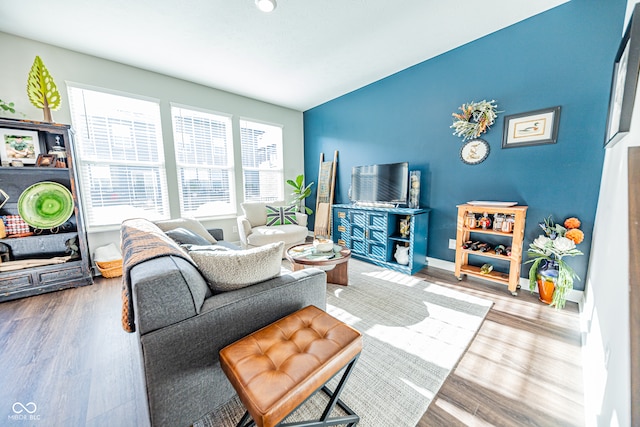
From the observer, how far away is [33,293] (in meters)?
2.34

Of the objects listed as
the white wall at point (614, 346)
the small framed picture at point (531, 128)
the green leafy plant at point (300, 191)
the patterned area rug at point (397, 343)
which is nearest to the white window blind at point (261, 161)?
the green leafy plant at point (300, 191)

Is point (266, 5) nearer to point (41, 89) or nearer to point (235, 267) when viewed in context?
point (235, 267)

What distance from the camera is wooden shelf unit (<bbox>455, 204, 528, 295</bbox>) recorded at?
7.27 ft

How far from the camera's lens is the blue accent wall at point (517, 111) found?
1.97 metres

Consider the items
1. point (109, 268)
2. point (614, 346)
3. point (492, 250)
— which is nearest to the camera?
point (614, 346)

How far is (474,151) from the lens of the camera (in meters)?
2.65

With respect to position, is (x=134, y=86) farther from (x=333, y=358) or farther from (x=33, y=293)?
(x=333, y=358)

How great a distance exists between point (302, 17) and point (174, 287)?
8.31 ft

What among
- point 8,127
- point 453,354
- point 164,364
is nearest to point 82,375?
point 164,364

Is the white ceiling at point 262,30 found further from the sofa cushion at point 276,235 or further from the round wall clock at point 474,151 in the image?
the sofa cushion at point 276,235

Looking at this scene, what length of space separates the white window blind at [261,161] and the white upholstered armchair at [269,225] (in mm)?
720

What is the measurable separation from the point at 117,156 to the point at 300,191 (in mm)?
2896

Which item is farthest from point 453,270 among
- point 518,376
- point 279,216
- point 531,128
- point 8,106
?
point 8,106

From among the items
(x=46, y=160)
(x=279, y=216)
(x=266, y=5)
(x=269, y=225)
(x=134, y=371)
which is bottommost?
(x=134, y=371)
